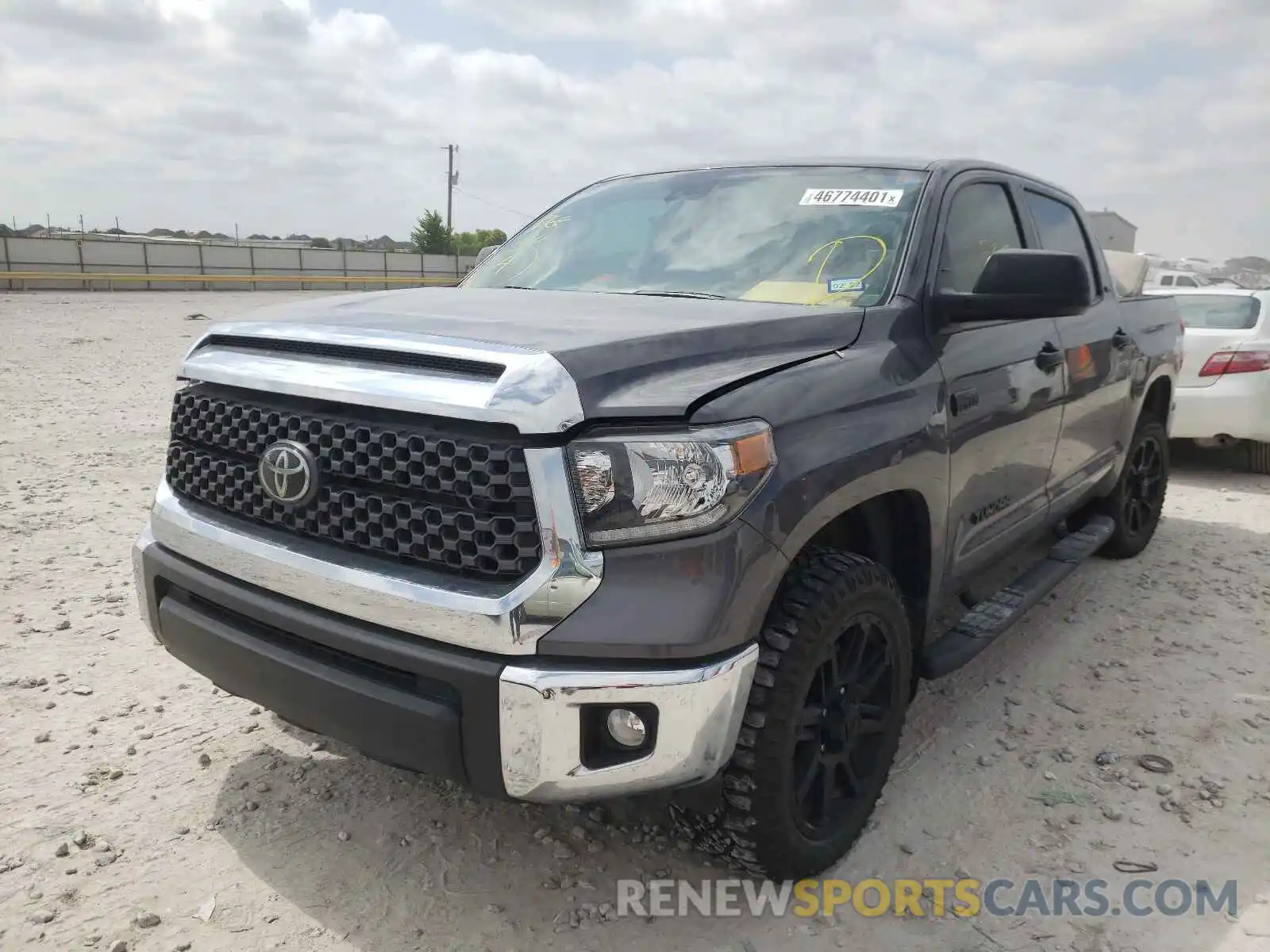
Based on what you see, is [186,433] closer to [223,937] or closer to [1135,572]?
[223,937]

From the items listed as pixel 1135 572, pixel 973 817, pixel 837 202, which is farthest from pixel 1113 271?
pixel 973 817

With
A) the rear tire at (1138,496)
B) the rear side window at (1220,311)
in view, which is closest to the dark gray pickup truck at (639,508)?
the rear tire at (1138,496)

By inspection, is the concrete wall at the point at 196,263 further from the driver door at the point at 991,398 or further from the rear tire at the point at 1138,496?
the driver door at the point at 991,398

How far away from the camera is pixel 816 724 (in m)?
2.44

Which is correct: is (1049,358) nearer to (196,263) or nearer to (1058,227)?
(1058,227)

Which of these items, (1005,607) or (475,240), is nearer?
(1005,607)

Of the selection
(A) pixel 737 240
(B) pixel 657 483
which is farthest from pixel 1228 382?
(B) pixel 657 483

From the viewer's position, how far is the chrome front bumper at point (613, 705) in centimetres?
197

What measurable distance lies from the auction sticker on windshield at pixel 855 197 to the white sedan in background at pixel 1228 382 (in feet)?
16.0

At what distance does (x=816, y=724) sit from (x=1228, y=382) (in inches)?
249

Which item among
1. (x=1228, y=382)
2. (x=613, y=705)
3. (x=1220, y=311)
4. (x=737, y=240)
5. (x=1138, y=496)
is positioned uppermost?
(x=737, y=240)

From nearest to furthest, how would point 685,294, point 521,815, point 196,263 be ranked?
point 521,815
point 685,294
point 196,263

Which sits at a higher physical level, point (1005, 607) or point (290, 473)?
point (290, 473)

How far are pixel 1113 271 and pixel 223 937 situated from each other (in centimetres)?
533
